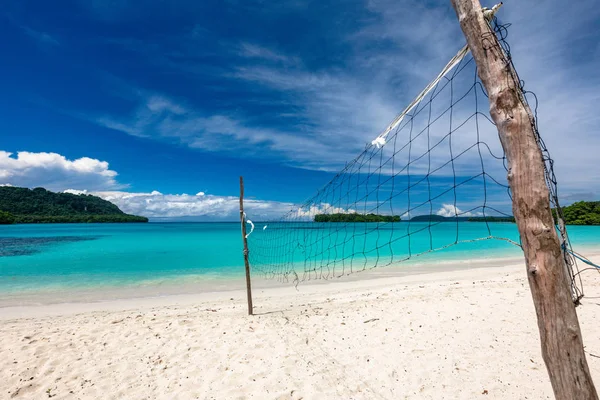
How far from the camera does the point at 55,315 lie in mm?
5879

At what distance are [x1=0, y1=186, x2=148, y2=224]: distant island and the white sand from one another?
75573 millimetres

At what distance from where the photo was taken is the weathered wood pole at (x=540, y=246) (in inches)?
50.8

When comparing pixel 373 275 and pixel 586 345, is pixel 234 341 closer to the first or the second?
pixel 586 345

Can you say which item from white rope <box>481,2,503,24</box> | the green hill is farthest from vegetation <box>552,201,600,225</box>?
white rope <box>481,2,503,24</box>

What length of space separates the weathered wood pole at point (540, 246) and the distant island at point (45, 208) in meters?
80.2

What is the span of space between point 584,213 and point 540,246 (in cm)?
6402

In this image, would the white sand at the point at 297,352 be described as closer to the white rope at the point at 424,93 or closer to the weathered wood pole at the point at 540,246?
the weathered wood pole at the point at 540,246

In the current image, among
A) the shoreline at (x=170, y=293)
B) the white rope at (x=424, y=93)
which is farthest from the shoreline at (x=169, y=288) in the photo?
the white rope at (x=424, y=93)

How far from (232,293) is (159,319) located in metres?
2.95

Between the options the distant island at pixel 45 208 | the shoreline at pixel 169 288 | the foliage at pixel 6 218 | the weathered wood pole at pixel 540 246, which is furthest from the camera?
the distant island at pixel 45 208

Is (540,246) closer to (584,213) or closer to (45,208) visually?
(584,213)

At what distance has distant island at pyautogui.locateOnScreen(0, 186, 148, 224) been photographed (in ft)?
213

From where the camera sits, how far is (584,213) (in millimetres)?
47375

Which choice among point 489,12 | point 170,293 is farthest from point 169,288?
point 489,12
